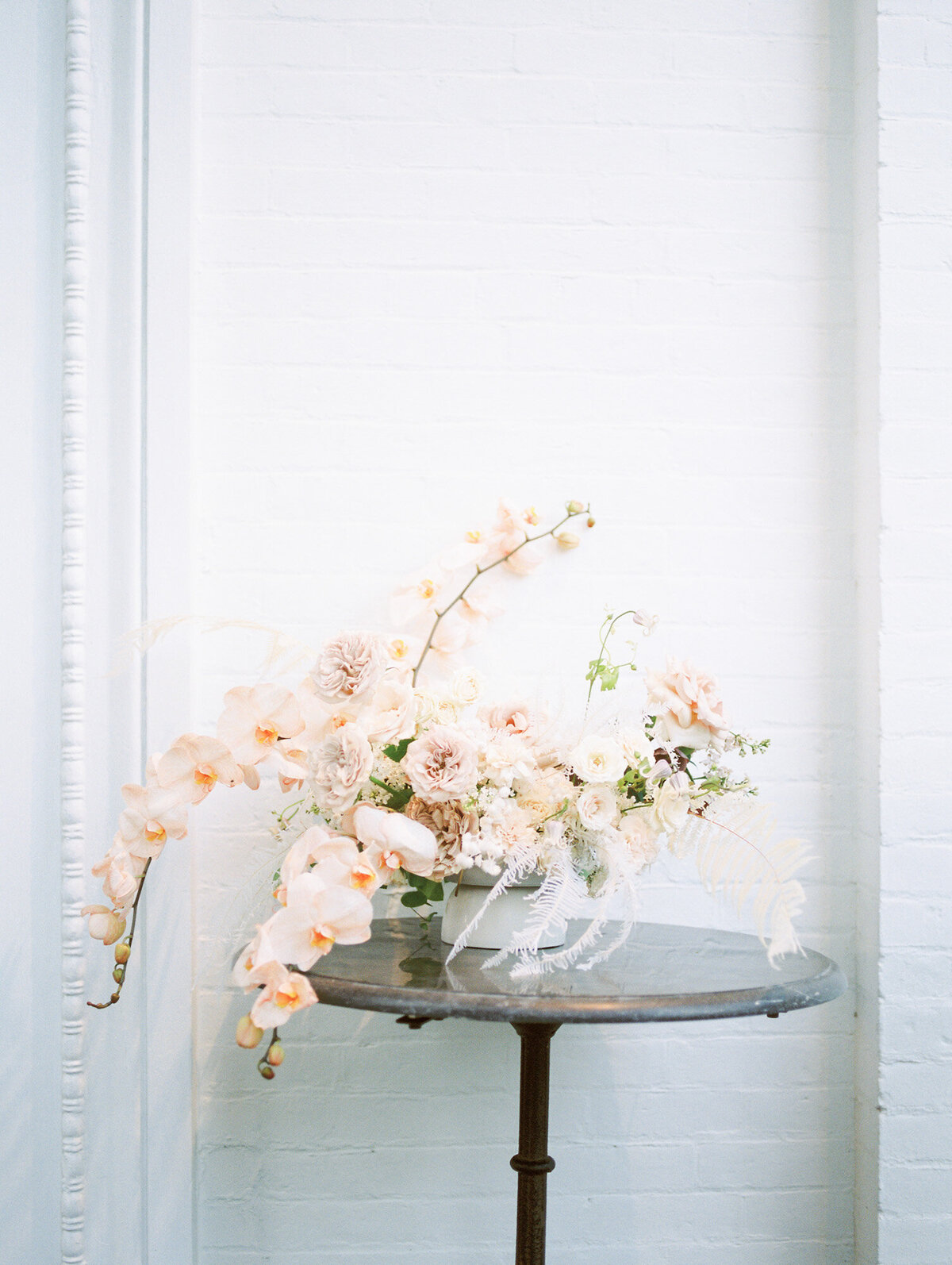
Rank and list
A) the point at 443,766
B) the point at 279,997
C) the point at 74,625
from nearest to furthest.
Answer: the point at 279,997
the point at 443,766
the point at 74,625

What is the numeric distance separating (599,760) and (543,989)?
247 mm

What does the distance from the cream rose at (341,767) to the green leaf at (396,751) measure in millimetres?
78

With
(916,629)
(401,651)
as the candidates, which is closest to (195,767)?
(401,651)

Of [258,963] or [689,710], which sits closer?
[258,963]

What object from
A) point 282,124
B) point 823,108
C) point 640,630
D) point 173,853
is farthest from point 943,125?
point 173,853

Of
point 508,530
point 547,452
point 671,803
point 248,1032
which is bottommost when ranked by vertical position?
point 248,1032

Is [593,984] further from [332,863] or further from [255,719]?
[255,719]

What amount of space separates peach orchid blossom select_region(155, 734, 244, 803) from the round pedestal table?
0.81ft

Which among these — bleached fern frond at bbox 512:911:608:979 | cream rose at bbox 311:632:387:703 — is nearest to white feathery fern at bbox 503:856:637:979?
bleached fern frond at bbox 512:911:608:979

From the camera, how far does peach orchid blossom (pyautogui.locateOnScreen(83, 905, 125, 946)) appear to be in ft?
3.76

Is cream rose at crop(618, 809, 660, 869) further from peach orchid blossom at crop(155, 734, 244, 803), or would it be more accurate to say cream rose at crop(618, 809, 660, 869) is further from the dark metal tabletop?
peach orchid blossom at crop(155, 734, 244, 803)

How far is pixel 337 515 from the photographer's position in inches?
58.9

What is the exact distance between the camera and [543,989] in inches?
39.3

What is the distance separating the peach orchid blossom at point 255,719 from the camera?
113 cm
